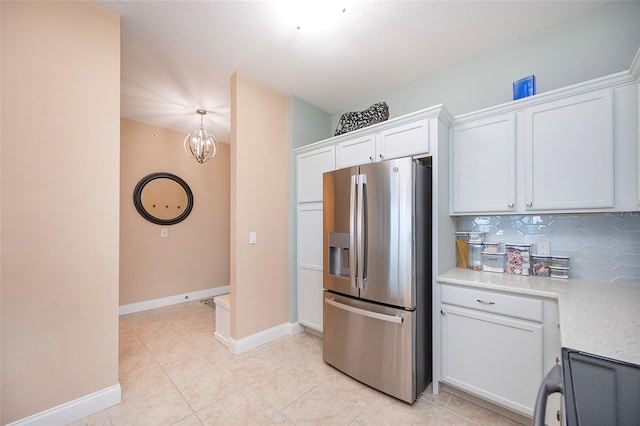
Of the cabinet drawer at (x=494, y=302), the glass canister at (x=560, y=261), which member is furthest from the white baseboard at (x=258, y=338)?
the glass canister at (x=560, y=261)

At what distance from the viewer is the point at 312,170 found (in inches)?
113

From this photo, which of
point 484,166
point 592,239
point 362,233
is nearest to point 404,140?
point 484,166

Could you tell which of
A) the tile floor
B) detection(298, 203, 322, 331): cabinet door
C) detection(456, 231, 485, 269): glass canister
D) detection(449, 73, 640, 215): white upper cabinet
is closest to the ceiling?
Result: detection(449, 73, 640, 215): white upper cabinet

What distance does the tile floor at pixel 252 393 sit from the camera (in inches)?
66.7

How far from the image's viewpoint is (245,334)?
258cm

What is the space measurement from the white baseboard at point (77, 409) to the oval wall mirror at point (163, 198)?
105 inches

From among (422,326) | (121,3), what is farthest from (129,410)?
(121,3)

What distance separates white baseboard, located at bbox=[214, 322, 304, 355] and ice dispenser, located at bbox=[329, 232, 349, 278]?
3.50 ft

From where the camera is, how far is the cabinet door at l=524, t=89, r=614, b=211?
1.60 m

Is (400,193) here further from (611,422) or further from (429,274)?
(611,422)

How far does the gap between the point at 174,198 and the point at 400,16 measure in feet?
12.6

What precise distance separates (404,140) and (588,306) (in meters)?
1.49

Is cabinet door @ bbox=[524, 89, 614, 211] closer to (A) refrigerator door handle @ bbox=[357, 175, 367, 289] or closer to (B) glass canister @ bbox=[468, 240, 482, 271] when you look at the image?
(B) glass canister @ bbox=[468, 240, 482, 271]

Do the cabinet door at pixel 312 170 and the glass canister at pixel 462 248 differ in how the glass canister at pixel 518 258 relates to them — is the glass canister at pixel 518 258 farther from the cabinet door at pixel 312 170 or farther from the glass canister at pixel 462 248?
the cabinet door at pixel 312 170
